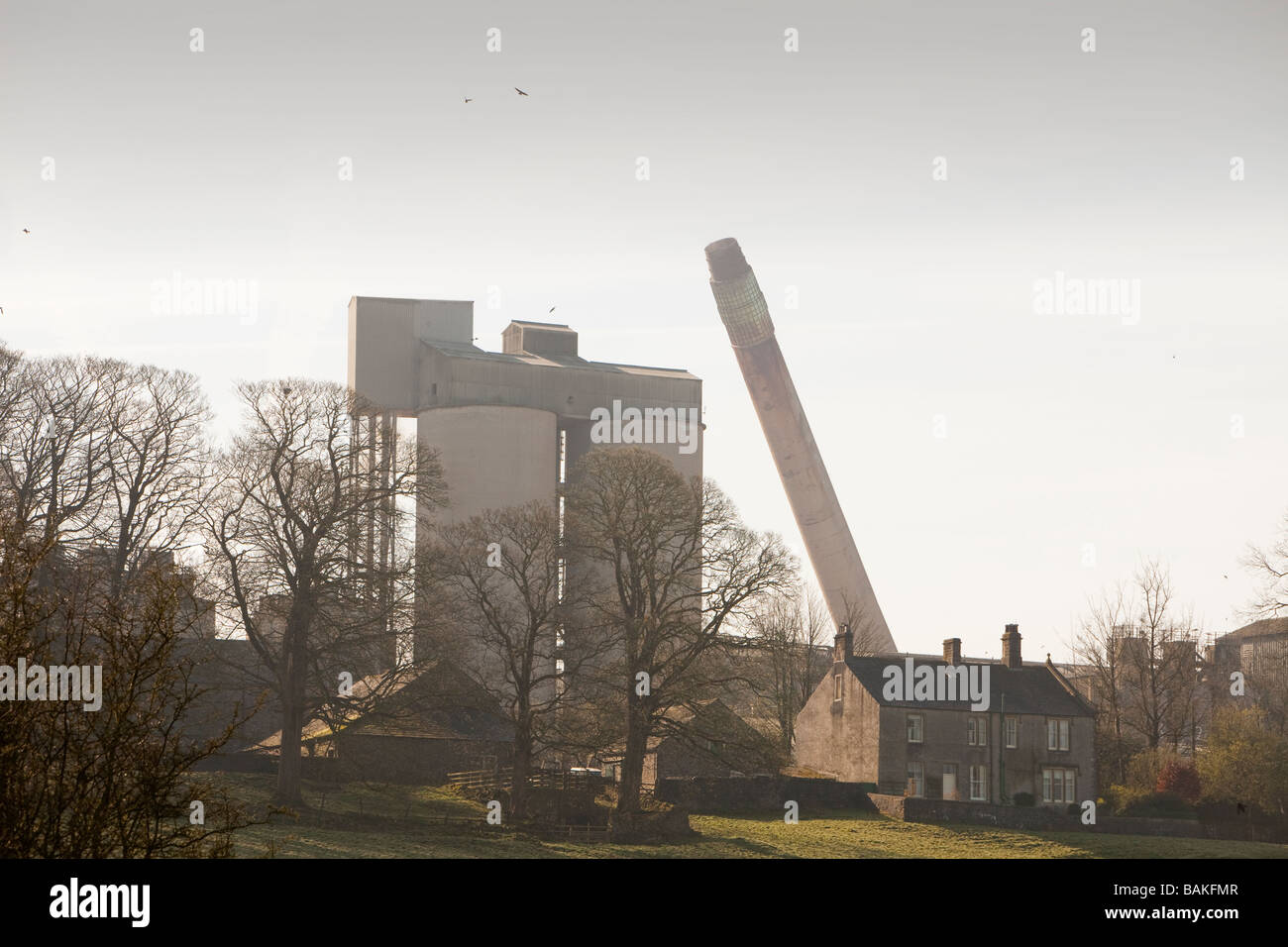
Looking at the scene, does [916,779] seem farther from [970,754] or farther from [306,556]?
[306,556]

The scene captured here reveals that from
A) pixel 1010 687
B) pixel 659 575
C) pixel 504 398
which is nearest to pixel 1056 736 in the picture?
pixel 1010 687

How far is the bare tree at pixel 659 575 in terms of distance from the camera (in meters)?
43.0

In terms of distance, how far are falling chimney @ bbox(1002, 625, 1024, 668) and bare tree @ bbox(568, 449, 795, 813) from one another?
19.4m

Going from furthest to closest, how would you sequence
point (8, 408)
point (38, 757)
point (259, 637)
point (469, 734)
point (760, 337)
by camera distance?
point (760, 337), point (469, 734), point (8, 408), point (259, 637), point (38, 757)

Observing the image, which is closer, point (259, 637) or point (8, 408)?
point (259, 637)

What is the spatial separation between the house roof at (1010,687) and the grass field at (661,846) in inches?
324

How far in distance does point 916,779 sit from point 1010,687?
20.1 ft

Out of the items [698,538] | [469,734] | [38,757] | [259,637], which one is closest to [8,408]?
[259,637]

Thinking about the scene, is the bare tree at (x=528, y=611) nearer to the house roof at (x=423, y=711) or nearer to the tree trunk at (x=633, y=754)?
the house roof at (x=423, y=711)

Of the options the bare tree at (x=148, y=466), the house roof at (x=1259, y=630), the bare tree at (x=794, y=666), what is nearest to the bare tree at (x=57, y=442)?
the bare tree at (x=148, y=466)

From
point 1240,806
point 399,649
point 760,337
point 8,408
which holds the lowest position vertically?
point 1240,806
